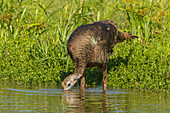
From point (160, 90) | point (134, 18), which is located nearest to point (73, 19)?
point (134, 18)

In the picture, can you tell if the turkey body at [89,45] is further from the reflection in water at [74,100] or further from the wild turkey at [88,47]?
the reflection in water at [74,100]

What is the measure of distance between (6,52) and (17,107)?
241 inches

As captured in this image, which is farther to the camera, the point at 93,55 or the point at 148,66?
the point at 148,66

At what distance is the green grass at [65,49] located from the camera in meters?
10.7

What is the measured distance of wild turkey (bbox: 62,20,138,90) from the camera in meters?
9.11

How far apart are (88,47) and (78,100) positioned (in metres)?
1.80

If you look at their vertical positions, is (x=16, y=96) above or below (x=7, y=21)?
below

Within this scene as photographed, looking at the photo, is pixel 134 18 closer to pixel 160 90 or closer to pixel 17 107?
pixel 160 90

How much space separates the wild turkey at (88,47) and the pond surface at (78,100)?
0.48 metres

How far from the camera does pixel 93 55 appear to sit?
9312mm

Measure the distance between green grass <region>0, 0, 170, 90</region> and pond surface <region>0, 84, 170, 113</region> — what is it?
40.2 inches

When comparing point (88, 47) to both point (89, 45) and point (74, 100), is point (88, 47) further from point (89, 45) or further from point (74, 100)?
point (74, 100)

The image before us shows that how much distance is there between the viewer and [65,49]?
11484 mm

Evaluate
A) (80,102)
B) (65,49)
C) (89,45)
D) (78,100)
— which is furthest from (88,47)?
(65,49)
